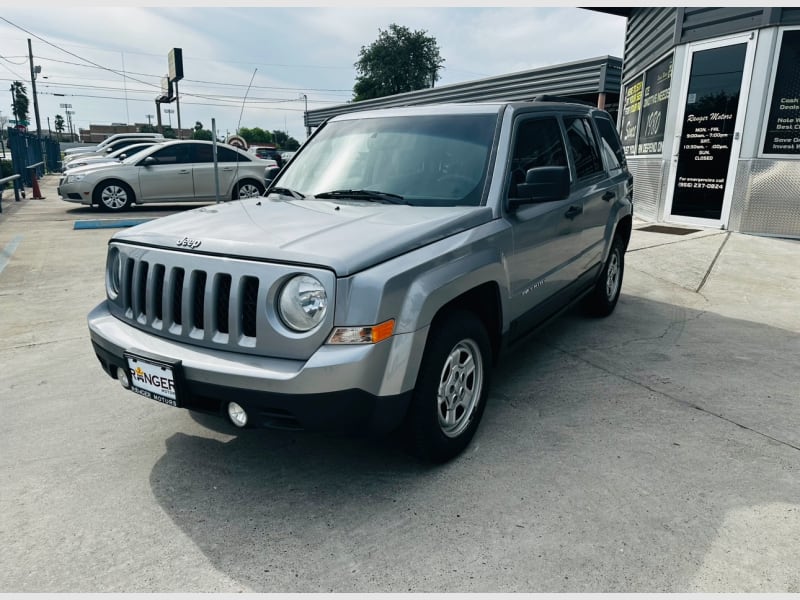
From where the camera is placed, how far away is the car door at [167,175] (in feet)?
42.7

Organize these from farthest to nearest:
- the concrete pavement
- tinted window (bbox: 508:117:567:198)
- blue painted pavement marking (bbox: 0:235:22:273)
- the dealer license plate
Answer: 1. blue painted pavement marking (bbox: 0:235:22:273)
2. tinted window (bbox: 508:117:567:198)
3. the dealer license plate
4. the concrete pavement

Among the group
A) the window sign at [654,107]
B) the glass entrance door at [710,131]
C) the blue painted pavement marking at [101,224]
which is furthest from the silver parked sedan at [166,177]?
the glass entrance door at [710,131]

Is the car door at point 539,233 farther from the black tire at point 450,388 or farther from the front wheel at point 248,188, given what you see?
the front wheel at point 248,188

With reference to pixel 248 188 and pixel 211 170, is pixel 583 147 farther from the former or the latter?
pixel 211 170

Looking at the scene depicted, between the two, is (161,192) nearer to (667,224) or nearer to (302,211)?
(667,224)

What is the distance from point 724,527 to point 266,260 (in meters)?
2.21

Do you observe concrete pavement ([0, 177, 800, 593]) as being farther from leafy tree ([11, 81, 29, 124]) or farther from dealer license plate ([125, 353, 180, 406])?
leafy tree ([11, 81, 29, 124])

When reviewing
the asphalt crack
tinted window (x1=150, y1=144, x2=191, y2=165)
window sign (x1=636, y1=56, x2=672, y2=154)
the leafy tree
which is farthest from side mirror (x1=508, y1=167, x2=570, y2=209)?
the leafy tree

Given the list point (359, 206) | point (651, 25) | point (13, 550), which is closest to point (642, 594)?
point (359, 206)

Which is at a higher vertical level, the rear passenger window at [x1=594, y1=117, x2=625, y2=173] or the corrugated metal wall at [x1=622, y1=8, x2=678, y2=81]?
the corrugated metal wall at [x1=622, y1=8, x2=678, y2=81]

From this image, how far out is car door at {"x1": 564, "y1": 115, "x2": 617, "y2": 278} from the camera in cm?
432

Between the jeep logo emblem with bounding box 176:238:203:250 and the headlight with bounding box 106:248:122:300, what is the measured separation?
528 mm

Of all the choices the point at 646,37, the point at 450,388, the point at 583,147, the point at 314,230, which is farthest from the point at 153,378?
the point at 646,37

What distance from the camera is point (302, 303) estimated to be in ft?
7.91
